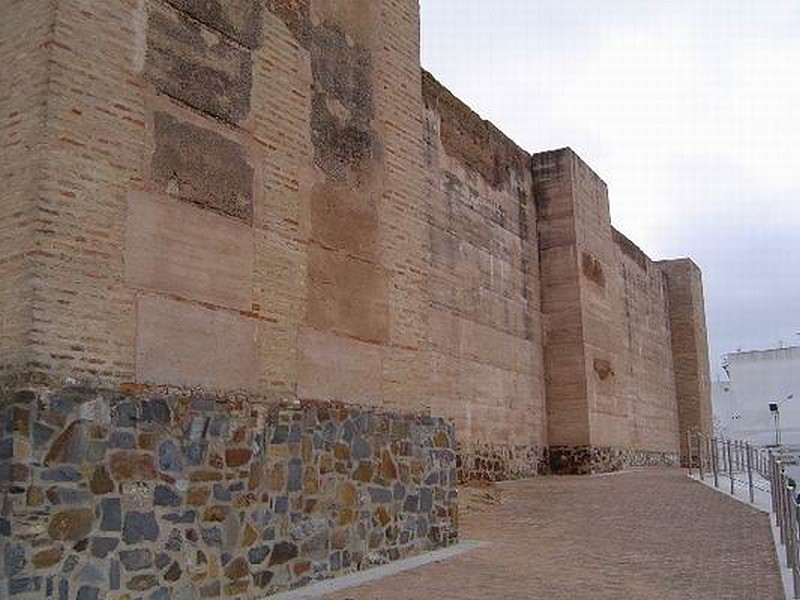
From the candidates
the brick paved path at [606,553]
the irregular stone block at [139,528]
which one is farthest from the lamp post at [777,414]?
the irregular stone block at [139,528]

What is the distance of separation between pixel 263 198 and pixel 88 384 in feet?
8.05

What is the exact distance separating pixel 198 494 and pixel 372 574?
215 centimetres

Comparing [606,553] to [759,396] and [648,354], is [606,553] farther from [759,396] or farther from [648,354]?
[759,396]

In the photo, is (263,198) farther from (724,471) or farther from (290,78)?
(724,471)

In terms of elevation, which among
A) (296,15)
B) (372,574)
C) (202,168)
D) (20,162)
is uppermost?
(296,15)

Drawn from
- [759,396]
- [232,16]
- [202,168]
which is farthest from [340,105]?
[759,396]

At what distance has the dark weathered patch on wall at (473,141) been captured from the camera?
1522cm

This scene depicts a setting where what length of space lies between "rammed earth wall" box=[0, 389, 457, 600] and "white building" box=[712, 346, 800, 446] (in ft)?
154

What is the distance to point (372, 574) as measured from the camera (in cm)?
795

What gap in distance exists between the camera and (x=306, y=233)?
8086mm

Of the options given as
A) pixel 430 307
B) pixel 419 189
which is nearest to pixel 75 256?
pixel 419 189

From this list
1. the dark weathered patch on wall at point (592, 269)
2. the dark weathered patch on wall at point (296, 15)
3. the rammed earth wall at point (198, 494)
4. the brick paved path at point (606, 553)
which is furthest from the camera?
the dark weathered patch on wall at point (592, 269)

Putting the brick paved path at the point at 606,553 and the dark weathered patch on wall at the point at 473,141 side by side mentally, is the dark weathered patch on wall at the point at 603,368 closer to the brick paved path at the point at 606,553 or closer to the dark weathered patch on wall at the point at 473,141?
the dark weathered patch on wall at the point at 473,141

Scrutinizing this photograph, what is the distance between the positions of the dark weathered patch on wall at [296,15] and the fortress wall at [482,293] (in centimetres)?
626
